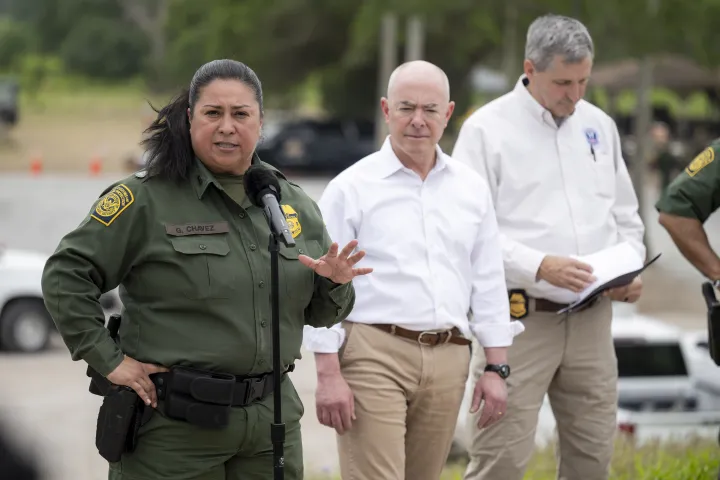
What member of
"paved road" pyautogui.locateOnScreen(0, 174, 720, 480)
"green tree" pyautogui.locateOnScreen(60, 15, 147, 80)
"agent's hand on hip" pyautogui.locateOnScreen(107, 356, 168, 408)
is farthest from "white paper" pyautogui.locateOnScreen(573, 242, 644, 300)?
"green tree" pyautogui.locateOnScreen(60, 15, 147, 80)

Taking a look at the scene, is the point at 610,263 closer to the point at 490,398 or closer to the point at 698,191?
the point at 698,191

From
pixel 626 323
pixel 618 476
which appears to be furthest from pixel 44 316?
pixel 618 476

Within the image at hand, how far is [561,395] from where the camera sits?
4.73 m

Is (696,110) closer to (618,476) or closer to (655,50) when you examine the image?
(655,50)

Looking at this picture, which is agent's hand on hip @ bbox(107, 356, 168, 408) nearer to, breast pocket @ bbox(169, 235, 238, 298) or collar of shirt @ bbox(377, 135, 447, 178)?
breast pocket @ bbox(169, 235, 238, 298)

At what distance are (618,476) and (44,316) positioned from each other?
27.9ft

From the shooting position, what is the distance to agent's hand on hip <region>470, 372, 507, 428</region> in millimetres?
4301

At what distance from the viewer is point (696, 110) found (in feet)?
227

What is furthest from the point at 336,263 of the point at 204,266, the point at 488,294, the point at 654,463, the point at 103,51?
the point at 103,51

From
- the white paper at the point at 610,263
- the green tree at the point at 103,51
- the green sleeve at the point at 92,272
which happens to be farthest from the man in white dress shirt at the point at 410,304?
the green tree at the point at 103,51

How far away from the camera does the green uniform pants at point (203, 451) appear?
332cm

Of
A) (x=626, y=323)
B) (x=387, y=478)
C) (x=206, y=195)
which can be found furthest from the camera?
(x=626, y=323)

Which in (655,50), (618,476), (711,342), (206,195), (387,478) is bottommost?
(618,476)

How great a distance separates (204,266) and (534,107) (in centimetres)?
183
